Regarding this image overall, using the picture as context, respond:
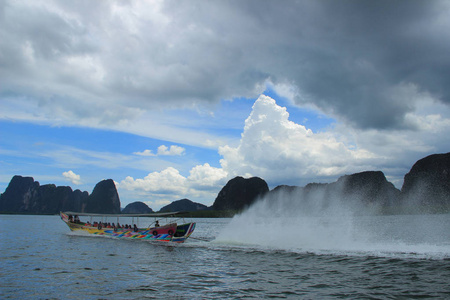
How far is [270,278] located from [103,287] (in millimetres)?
11540

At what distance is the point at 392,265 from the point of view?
24234 mm

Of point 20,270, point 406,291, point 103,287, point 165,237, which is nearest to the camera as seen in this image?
point 406,291

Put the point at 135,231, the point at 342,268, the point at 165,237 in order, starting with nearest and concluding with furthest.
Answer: the point at 342,268 < the point at 165,237 < the point at 135,231

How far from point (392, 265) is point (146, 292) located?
19.0 meters

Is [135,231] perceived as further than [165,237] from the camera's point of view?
Yes

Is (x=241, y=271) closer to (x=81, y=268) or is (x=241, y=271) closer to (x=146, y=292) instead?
(x=146, y=292)

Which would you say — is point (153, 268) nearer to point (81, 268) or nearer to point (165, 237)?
point (81, 268)

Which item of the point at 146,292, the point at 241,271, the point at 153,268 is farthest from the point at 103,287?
the point at 241,271

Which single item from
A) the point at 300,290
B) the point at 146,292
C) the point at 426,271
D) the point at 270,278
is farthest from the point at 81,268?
the point at 426,271

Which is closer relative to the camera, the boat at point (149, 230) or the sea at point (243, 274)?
the sea at point (243, 274)

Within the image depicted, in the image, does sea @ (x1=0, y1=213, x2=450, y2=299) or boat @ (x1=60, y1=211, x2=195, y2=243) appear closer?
sea @ (x1=0, y1=213, x2=450, y2=299)

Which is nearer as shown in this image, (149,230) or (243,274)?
(243,274)

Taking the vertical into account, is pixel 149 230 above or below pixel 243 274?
above

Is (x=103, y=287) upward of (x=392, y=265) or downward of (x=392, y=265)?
downward
